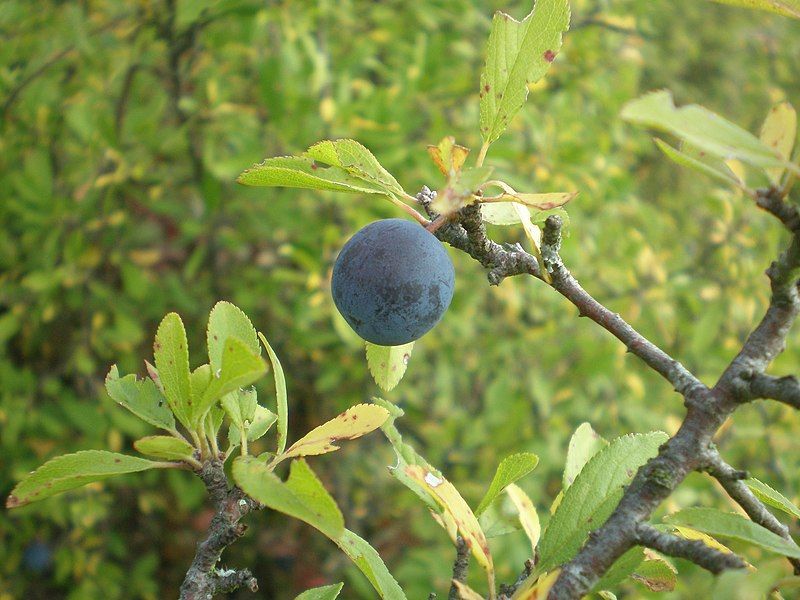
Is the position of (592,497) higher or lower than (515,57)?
lower

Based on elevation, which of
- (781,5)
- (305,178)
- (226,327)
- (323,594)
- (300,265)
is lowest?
(300,265)

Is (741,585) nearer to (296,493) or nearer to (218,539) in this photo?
(296,493)

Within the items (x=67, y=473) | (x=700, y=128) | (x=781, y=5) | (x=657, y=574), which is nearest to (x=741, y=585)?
A: (x=657, y=574)

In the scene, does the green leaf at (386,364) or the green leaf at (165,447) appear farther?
the green leaf at (386,364)

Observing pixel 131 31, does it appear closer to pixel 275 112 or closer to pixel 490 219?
pixel 275 112

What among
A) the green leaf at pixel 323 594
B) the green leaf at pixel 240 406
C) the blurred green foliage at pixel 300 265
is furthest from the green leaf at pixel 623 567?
the blurred green foliage at pixel 300 265

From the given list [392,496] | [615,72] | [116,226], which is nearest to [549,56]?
[116,226]

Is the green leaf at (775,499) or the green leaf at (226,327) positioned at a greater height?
the green leaf at (226,327)

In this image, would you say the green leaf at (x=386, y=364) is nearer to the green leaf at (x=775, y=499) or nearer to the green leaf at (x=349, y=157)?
the green leaf at (x=349, y=157)
